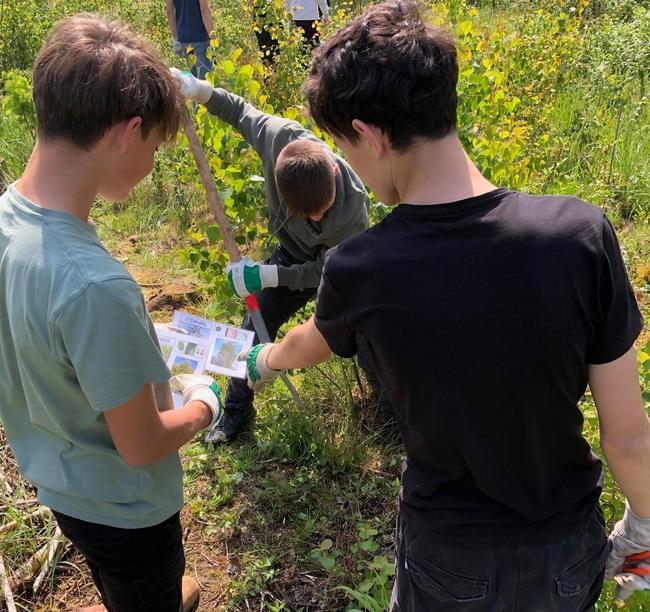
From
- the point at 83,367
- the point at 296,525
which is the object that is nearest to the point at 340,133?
the point at 83,367

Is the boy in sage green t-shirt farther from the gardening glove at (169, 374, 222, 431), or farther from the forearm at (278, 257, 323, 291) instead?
the forearm at (278, 257, 323, 291)

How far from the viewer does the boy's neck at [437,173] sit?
1.01 metres

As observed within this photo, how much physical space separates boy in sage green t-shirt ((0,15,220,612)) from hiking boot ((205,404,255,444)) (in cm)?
142

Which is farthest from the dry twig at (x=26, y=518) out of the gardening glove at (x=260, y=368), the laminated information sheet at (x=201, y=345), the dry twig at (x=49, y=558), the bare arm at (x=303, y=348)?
the bare arm at (x=303, y=348)

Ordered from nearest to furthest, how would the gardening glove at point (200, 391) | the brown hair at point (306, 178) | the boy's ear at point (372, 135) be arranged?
the boy's ear at point (372, 135) → the gardening glove at point (200, 391) → the brown hair at point (306, 178)

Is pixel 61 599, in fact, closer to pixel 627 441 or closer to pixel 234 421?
pixel 234 421

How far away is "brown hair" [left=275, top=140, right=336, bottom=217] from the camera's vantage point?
2176 mm

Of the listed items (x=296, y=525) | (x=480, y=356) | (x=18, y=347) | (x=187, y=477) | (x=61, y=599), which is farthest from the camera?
(x=187, y=477)

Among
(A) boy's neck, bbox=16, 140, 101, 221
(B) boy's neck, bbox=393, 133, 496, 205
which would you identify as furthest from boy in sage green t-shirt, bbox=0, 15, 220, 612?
(B) boy's neck, bbox=393, 133, 496, 205

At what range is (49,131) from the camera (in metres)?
1.18

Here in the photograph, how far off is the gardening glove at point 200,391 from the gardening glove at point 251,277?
74cm

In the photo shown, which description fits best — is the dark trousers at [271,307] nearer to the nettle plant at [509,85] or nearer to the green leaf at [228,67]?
the green leaf at [228,67]

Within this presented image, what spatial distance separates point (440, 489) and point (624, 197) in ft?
12.6

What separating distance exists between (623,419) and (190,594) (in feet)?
5.51
